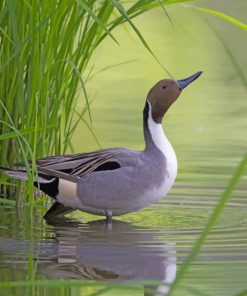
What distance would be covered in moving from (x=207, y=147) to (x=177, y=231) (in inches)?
108

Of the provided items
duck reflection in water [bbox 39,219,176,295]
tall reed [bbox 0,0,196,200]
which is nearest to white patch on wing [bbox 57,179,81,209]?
duck reflection in water [bbox 39,219,176,295]

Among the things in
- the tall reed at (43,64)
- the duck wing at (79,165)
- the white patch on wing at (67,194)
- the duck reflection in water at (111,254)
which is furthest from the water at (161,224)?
the tall reed at (43,64)

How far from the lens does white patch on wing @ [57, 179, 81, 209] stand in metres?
7.03

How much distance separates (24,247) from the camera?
242 inches

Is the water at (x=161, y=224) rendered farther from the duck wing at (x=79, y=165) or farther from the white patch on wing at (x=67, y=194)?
the duck wing at (x=79, y=165)

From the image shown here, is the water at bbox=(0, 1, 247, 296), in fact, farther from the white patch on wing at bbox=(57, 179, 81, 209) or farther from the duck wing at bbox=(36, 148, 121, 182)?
the duck wing at bbox=(36, 148, 121, 182)

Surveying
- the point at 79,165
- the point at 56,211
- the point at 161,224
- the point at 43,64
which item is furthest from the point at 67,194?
the point at 43,64

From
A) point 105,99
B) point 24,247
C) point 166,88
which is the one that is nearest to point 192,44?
point 105,99

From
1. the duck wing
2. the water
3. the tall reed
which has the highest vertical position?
the tall reed

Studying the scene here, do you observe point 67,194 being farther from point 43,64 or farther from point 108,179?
point 43,64

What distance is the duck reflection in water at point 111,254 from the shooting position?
5.59 m

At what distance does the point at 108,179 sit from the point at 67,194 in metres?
0.24

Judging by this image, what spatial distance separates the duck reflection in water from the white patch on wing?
0.10 meters

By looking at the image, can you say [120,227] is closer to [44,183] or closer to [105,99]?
[44,183]
